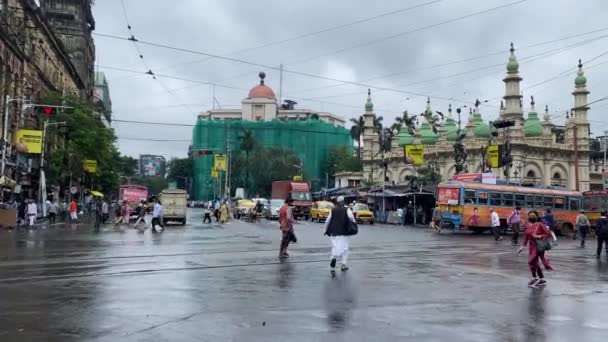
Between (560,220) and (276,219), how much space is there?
23015 millimetres

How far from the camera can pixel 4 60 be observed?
39.7m

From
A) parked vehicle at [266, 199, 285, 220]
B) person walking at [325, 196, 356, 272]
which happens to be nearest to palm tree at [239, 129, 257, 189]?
parked vehicle at [266, 199, 285, 220]

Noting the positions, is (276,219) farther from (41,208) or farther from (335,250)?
(335,250)

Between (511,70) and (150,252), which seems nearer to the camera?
(150,252)

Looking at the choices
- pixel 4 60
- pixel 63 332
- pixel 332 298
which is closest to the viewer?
pixel 63 332

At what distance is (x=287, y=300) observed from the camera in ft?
32.0

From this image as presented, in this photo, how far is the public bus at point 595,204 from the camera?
4122 cm

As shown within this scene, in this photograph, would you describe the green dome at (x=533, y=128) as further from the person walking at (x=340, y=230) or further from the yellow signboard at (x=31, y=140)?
the person walking at (x=340, y=230)

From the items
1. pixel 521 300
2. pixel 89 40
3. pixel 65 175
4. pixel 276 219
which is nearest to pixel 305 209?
pixel 276 219

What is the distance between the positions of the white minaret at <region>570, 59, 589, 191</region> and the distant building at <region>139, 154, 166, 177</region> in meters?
117

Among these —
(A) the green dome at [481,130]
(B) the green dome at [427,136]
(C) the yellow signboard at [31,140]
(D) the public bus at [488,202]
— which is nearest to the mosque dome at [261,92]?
(B) the green dome at [427,136]

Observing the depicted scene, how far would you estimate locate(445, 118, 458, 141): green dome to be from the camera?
265ft

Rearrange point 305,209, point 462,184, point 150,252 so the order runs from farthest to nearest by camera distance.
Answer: point 305,209
point 462,184
point 150,252

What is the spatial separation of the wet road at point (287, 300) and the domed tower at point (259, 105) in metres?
121
